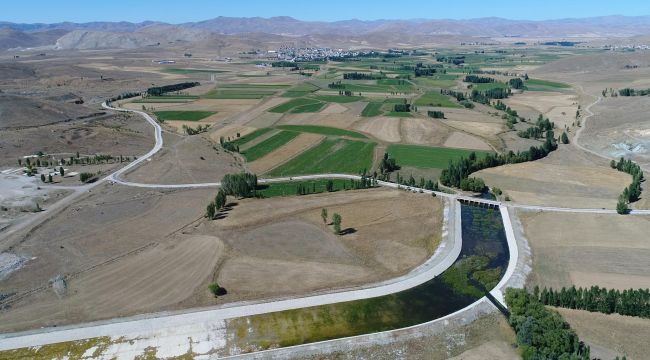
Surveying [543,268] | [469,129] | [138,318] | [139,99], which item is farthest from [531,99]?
[138,318]

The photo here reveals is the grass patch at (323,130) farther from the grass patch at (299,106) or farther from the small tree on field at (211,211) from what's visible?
the small tree on field at (211,211)

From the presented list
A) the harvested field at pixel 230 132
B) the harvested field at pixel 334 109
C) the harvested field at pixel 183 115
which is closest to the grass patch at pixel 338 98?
the harvested field at pixel 334 109

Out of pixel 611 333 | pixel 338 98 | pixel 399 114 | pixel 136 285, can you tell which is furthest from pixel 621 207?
pixel 338 98

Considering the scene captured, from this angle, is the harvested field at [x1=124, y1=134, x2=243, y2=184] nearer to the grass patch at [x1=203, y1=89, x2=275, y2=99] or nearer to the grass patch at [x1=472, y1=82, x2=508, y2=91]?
the grass patch at [x1=203, y1=89, x2=275, y2=99]

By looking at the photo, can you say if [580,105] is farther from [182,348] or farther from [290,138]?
[182,348]

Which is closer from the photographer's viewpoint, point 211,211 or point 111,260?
point 111,260

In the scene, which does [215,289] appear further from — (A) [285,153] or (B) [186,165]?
(A) [285,153]
